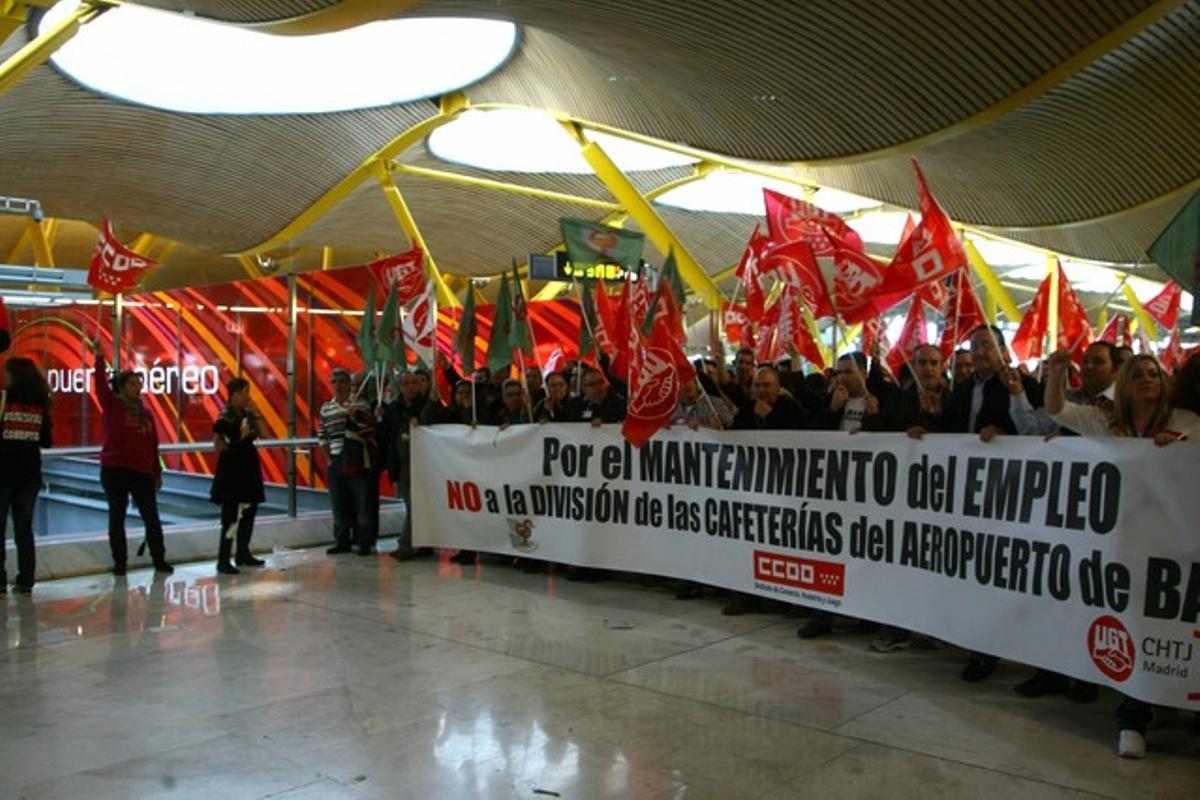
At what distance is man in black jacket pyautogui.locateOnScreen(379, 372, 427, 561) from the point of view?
1040 centimetres

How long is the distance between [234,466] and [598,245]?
4.91m

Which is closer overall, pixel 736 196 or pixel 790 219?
pixel 790 219

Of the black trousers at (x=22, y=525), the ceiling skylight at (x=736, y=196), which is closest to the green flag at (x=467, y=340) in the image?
the black trousers at (x=22, y=525)

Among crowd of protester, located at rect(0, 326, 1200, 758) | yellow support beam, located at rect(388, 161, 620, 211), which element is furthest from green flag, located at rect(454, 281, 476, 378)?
yellow support beam, located at rect(388, 161, 620, 211)

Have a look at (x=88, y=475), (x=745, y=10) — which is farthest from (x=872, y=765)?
(x=88, y=475)

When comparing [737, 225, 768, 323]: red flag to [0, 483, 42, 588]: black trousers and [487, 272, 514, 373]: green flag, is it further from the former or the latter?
[0, 483, 42, 588]: black trousers

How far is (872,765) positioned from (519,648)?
8.89 ft

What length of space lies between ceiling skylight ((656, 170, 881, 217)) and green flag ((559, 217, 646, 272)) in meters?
19.5

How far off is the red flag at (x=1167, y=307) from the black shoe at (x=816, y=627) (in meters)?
9.58

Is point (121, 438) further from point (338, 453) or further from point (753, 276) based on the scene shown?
point (753, 276)

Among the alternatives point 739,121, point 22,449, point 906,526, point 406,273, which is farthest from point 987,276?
point 22,449

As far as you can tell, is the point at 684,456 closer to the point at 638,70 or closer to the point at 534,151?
the point at 638,70

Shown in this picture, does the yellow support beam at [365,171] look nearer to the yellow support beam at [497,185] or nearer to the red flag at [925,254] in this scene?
the yellow support beam at [497,185]

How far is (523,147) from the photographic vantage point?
29.6 meters
